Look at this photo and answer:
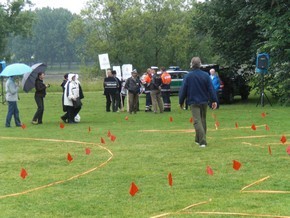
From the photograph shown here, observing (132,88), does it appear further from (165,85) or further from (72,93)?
(72,93)

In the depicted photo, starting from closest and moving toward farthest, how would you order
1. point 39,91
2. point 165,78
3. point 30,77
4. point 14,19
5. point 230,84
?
point 39,91 → point 30,77 → point 165,78 → point 230,84 → point 14,19

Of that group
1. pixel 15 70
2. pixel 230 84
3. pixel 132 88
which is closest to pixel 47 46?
pixel 230 84

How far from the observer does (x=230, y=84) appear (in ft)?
95.1

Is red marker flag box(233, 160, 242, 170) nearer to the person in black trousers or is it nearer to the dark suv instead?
the person in black trousers

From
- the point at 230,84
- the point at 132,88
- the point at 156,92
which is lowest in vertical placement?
the point at 230,84

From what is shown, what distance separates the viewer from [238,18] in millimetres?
26906

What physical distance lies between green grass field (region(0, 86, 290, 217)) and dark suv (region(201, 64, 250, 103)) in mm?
12205

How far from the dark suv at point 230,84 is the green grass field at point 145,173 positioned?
12.2 metres

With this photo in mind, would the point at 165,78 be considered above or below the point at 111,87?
above

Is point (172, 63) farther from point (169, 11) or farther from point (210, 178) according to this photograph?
point (210, 178)

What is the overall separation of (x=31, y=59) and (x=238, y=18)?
3735 inches


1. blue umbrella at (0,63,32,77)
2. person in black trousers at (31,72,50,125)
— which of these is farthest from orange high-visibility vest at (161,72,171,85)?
blue umbrella at (0,63,32,77)

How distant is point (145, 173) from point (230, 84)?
20.6 meters

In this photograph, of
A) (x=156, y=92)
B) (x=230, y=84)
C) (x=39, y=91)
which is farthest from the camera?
(x=230, y=84)
